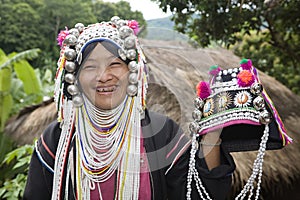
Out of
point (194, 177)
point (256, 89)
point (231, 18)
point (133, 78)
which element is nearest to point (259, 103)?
point (256, 89)

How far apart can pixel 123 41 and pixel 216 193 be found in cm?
63

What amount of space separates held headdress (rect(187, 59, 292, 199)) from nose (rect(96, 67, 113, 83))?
314 millimetres

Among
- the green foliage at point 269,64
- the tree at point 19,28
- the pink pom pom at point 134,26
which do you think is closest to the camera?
the pink pom pom at point 134,26

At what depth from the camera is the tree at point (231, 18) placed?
2463 millimetres

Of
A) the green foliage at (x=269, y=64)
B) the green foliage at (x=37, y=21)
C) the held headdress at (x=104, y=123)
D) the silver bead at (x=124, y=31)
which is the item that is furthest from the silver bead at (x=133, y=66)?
the green foliage at (x=37, y=21)

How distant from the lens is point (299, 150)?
11.8 feet

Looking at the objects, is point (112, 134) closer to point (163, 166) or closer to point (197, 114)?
point (163, 166)

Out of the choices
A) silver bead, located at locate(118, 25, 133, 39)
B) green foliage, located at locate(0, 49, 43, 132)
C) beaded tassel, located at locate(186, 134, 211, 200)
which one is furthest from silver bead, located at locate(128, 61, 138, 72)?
green foliage, located at locate(0, 49, 43, 132)

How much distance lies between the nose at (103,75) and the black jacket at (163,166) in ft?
0.73

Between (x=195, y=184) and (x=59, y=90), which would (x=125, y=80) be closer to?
(x=59, y=90)

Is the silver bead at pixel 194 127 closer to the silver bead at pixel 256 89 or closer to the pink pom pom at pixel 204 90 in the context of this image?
the pink pom pom at pixel 204 90

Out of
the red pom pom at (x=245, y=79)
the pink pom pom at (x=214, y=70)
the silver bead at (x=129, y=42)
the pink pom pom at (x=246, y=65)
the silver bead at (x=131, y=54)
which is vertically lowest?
the red pom pom at (x=245, y=79)

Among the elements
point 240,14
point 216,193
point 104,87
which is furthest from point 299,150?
point 104,87

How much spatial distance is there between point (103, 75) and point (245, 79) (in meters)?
0.48
